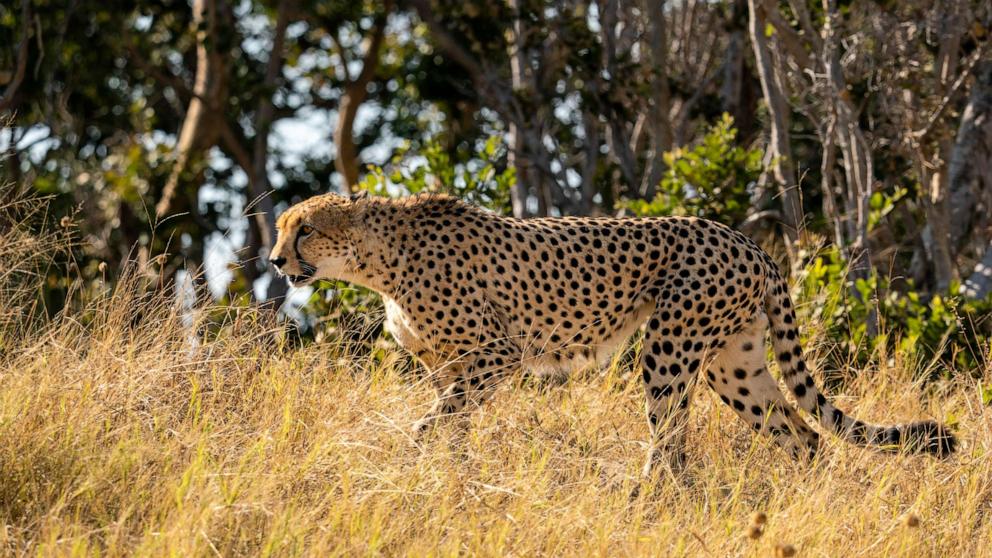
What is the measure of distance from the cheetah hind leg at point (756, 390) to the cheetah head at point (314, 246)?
145 centimetres

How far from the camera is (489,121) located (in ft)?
43.9

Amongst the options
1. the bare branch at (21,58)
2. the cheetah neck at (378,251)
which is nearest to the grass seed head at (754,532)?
the cheetah neck at (378,251)

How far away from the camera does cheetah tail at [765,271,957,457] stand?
4.60 metres

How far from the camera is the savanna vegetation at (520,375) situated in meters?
3.73

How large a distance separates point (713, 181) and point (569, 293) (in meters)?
2.88

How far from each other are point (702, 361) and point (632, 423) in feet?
1.28

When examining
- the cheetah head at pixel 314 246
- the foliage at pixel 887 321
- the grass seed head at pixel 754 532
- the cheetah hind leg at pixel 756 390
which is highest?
the cheetah head at pixel 314 246

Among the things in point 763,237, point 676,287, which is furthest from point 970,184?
point 676,287

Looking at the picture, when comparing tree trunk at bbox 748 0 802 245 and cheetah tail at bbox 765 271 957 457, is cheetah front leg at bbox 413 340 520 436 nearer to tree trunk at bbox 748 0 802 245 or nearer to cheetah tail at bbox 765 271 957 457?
cheetah tail at bbox 765 271 957 457

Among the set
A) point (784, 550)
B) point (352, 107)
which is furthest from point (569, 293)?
point (352, 107)

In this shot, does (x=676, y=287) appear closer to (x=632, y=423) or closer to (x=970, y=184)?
(x=632, y=423)

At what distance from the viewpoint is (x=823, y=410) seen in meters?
5.05

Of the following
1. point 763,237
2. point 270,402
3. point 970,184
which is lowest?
point 763,237

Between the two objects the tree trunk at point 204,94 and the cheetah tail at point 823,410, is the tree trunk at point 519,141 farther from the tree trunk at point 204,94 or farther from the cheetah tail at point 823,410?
the cheetah tail at point 823,410
